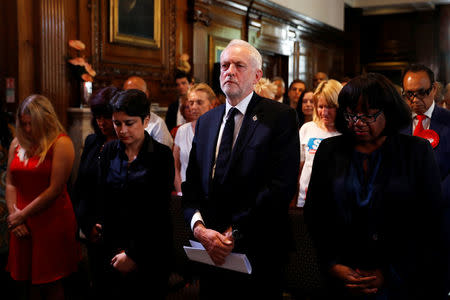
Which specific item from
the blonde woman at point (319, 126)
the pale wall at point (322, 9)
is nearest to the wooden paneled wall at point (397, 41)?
the pale wall at point (322, 9)

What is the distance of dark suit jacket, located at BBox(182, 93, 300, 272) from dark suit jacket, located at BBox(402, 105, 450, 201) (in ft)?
2.87

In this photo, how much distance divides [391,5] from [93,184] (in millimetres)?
11005

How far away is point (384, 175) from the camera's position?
5.16 feet

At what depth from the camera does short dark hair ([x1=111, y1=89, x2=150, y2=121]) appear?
6.82ft

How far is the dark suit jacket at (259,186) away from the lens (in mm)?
1779

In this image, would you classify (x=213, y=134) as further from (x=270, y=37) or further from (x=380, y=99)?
(x=270, y=37)

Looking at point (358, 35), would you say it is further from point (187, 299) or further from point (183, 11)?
point (187, 299)

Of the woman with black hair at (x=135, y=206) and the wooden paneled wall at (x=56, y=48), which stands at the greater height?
the wooden paneled wall at (x=56, y=48)

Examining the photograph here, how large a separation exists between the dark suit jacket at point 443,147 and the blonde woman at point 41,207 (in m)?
2.03

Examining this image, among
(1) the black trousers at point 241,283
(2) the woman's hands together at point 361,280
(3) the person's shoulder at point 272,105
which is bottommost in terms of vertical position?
(1) the black trousers at point 241,283

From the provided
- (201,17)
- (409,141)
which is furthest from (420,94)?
(201,17)

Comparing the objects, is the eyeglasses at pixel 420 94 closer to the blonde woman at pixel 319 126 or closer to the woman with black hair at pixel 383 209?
the blonde woman at pixel 319 126

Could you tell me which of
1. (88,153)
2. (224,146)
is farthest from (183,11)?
(224,146)

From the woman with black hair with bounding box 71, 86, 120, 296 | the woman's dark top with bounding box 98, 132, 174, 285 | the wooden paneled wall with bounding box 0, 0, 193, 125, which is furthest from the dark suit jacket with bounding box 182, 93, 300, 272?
the wooden paneled wall with bounding box 0, 0, 193, 125
